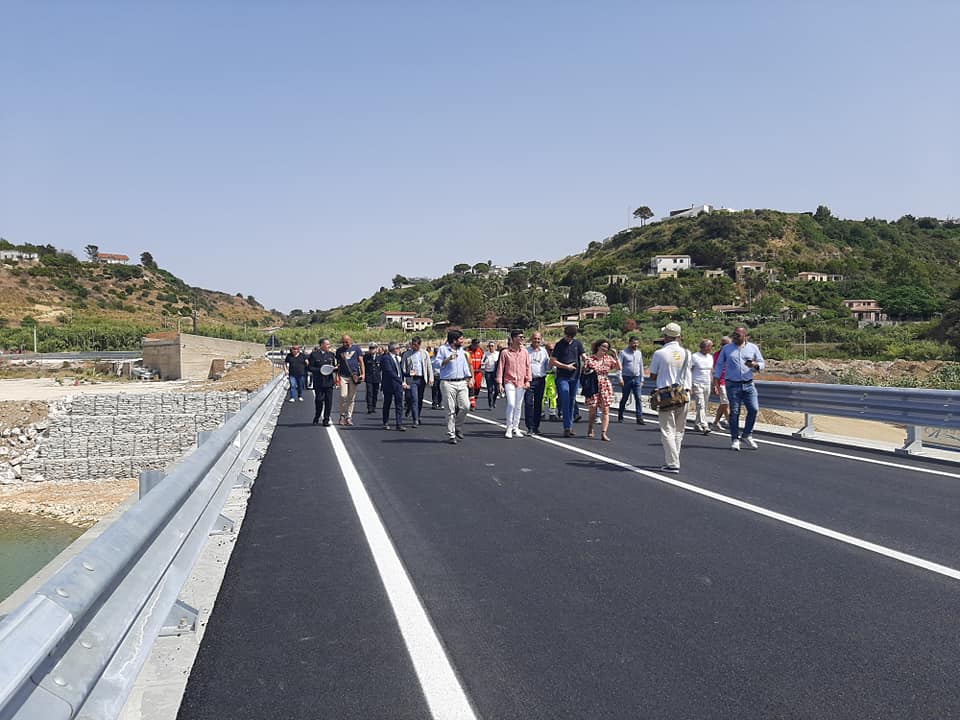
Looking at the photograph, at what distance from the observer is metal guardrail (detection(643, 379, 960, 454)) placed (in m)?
12.0

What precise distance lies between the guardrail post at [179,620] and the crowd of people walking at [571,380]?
687cm

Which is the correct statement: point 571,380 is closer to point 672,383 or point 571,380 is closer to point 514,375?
point 514,375

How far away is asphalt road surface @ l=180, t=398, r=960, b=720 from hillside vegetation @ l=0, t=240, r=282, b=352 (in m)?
73.4

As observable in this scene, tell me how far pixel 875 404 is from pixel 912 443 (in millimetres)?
1291

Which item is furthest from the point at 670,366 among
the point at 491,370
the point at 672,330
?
the point at 491,370

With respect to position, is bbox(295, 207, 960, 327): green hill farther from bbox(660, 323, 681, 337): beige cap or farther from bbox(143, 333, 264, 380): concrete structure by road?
bbox(660, 323, 681, 337): beige cap

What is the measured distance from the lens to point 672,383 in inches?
421

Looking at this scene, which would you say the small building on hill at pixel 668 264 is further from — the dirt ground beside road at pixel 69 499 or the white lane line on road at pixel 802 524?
the white lane line on road at pixel 802 524

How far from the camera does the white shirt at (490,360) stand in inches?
895

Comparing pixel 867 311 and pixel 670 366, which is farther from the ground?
pixel 867 311

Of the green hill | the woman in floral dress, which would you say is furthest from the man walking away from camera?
the green hill

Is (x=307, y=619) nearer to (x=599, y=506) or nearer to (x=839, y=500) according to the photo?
(x=599, y=506)

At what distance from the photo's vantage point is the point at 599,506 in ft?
27.4

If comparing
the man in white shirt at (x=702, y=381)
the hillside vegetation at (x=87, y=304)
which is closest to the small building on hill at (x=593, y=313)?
the hillside vegetation at (x=87, y=304)
